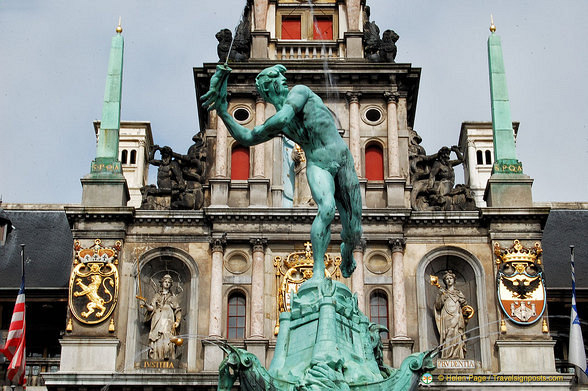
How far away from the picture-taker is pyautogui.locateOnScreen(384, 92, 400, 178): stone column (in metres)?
31.2

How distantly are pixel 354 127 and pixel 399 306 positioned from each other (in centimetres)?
550

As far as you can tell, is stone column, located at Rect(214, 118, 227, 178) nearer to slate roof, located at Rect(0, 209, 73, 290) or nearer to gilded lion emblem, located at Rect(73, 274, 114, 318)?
gilded lion emblem, located at Rect(73, 274, 114, 318)

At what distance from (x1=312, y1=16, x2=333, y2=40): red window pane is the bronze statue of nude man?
852 inches

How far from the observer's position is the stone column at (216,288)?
2897 centimetres

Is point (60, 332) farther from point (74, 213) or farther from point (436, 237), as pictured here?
point (436, 237)

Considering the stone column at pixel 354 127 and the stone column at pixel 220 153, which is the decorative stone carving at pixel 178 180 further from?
the stone column at pixel 354 127

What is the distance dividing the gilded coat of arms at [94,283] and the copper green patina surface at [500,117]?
35.5 ft

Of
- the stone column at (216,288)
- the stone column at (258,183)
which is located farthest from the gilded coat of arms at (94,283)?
the stone column at (258,183)

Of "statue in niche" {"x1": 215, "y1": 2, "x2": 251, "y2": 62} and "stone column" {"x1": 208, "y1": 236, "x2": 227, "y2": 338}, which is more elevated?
"statue in niche" {"x1": 215, "y1": 2, "x2": 251, "y2": 62}

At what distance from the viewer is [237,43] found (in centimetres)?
3288

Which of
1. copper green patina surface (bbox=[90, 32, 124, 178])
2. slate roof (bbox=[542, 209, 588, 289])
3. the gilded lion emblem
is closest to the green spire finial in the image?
copper green patina surface (bbox=[90, 32, 124, 178])

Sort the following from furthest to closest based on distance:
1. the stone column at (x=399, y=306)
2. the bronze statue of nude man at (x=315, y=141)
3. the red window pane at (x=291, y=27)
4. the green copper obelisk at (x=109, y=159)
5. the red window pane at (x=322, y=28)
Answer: the red window pane at (x=291, y=27) < the red window pane at (x=322, y=28) < the green copper obelisk at (x=109, y=159) < the stone column at (x=399, y=306) < the bronze statue of nude man at (x=315, y=141)

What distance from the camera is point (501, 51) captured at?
33062 mm

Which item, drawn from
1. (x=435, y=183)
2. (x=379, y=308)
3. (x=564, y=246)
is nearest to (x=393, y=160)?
(x=435, y=183)
